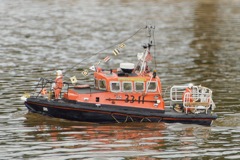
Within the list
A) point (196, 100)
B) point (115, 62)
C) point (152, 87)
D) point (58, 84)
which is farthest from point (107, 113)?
point (115, 62)

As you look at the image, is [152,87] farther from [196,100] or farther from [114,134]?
[114,134]

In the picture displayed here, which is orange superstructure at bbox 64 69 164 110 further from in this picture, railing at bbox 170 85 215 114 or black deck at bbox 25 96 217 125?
railing at bbox 170 85 215 114

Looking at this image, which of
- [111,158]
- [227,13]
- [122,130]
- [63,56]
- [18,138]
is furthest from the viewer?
[227,13]

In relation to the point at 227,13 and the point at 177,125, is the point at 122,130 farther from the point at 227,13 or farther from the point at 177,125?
the point at 227,13

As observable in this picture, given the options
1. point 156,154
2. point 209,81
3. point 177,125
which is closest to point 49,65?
point 209,81

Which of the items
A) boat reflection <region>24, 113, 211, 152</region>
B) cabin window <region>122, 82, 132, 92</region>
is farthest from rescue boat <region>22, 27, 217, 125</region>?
boat reflection <region>24, 113, 211, 152</region>

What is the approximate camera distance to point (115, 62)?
55375 millimetres

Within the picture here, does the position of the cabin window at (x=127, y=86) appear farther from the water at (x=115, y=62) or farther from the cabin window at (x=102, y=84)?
the water at (x=115, y=62)

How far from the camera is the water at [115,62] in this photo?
3059 centimetres

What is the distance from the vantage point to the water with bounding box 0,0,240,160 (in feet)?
100

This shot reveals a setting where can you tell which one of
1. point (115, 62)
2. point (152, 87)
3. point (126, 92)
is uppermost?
point (115, 62)

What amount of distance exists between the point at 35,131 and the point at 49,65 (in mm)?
20193

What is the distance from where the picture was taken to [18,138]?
3183 centimetres

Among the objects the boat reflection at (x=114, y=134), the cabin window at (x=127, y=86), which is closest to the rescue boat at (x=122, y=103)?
the cabin window at (x=127, y=86)
